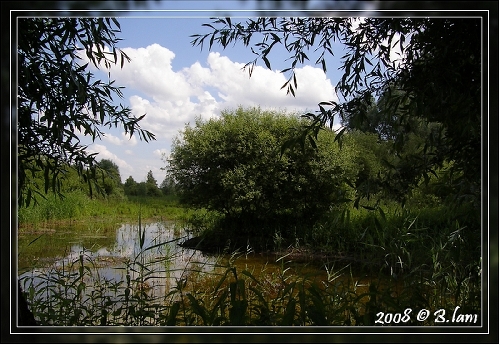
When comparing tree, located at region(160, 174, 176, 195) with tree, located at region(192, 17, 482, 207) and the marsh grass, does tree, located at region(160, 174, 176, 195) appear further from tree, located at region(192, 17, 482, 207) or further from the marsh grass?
tree, located at region(192, 17, 482, 207)

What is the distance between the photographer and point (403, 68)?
2125 millimetres

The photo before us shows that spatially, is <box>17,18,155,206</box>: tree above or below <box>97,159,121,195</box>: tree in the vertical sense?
above

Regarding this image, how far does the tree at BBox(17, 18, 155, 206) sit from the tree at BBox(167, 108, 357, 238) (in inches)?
23.7

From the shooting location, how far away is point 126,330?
64.4 inches

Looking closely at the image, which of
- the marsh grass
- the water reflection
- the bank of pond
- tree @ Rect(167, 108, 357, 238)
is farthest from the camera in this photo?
tree @ Rect(167, 108, 357, 238)

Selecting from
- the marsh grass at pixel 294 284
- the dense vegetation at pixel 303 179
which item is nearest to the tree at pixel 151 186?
the dense vegetation at pixel 303 179

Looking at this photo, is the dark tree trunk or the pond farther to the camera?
the pond

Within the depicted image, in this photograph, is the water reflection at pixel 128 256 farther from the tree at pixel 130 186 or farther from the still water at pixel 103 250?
the tree at pixel 130 186

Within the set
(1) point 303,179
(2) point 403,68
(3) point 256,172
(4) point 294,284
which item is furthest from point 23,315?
(2) point 403,68

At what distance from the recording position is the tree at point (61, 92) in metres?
1.93

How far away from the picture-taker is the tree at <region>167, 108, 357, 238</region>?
2670 millimetres

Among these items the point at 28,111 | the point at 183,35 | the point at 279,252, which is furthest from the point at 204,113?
the point at 279,252

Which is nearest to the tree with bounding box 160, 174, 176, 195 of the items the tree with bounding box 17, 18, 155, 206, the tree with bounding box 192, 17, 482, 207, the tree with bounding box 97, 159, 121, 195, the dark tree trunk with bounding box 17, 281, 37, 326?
the tree with bounding box 97, 159, 121, 195

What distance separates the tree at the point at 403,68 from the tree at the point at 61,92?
52 centimetres
